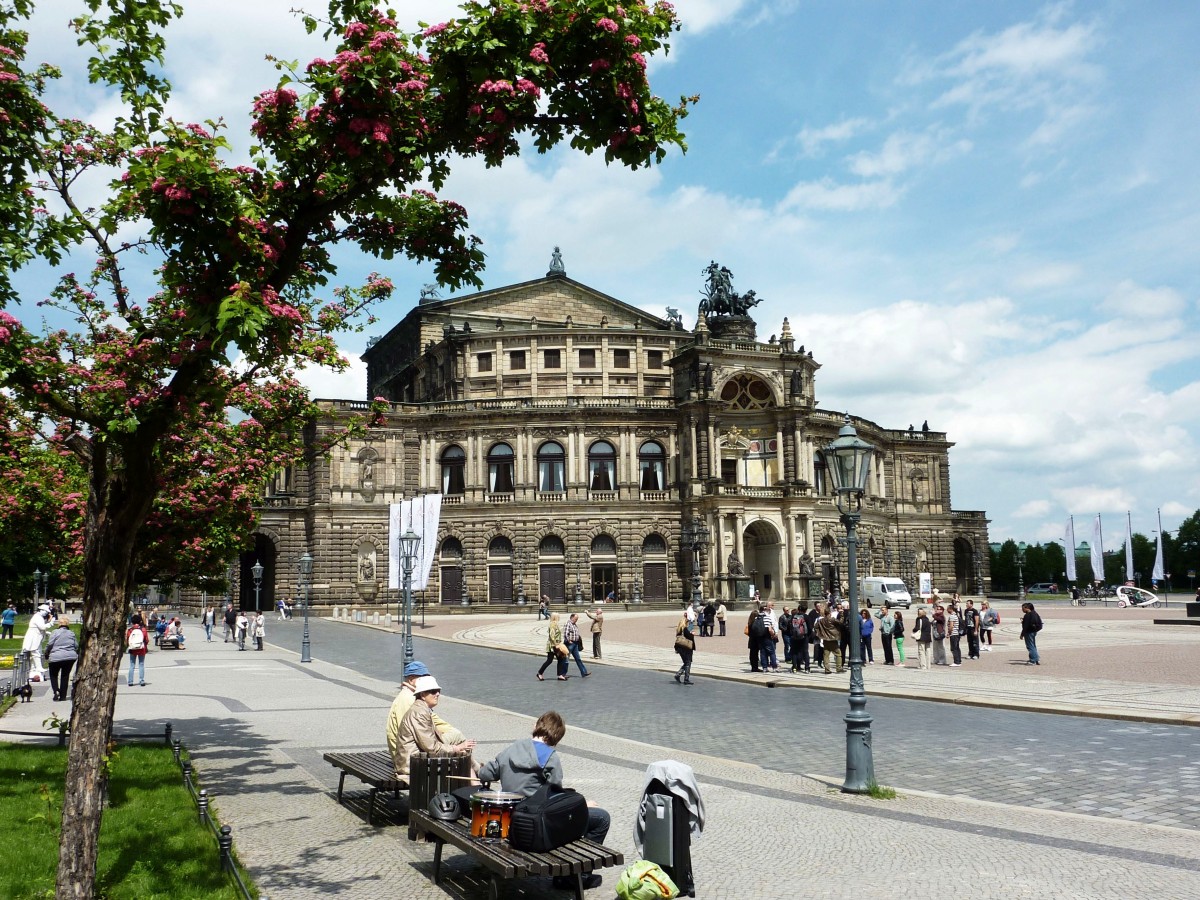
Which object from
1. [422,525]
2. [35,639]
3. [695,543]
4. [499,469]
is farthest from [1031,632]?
[499,469]

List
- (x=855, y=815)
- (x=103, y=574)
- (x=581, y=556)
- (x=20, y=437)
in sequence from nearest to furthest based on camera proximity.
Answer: (x=103, y=574)
(x=855, y=815)
(x=20, y=437)
(x=581, y=556)

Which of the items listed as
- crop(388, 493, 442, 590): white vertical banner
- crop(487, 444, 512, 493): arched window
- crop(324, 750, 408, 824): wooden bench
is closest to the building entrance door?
crop(487, 444, 512, 493): arched window

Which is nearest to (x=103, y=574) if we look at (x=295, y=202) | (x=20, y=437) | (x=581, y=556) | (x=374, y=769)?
(x=295, y=202)

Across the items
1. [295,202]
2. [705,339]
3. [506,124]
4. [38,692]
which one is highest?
[705,339]

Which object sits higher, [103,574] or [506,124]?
[506,124]

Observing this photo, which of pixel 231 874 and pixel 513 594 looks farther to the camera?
pixel 513 594

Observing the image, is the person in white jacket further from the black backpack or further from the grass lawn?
the black backpack

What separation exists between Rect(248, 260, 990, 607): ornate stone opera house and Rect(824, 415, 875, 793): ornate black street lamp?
155 ft

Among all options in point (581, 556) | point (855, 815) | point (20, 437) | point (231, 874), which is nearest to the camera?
point (231, 874)

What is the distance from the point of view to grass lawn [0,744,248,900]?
25.0 feet

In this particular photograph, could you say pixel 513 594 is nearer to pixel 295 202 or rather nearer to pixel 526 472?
pixel 526 472

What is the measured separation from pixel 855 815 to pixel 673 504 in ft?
182

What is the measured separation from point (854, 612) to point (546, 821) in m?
6.22

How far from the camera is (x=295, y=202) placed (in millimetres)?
7844
